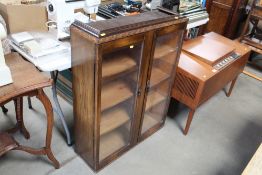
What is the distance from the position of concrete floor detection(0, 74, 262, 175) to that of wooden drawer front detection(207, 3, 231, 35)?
151 cm

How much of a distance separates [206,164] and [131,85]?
97 centimetres

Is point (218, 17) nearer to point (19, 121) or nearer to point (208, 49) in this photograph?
point (208, 49)

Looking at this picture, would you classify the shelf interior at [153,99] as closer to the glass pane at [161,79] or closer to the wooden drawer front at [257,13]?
the glass pane at [161,79]

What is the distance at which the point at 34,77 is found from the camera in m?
1.45

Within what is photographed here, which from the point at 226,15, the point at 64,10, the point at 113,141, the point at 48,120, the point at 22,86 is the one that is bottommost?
the point at 113,141

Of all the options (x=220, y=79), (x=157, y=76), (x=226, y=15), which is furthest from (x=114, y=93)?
(x=226, y=15)

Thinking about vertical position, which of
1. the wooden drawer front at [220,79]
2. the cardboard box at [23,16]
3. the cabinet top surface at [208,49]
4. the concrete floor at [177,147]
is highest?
the cardboard box at [23,16]

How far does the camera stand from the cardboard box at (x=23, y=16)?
179 centimetres

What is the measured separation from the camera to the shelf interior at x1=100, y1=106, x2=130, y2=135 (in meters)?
1.85

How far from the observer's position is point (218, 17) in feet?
12.6

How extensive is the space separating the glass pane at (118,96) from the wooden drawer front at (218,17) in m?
2.60

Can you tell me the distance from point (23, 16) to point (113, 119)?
1045 mm

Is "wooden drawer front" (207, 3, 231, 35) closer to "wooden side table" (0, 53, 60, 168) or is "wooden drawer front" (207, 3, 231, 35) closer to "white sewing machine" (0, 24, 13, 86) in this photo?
"wooden side table" (0, 53, 60, 168)

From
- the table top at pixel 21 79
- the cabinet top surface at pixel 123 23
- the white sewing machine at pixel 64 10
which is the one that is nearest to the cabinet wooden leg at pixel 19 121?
the table top at pixel 21 79
